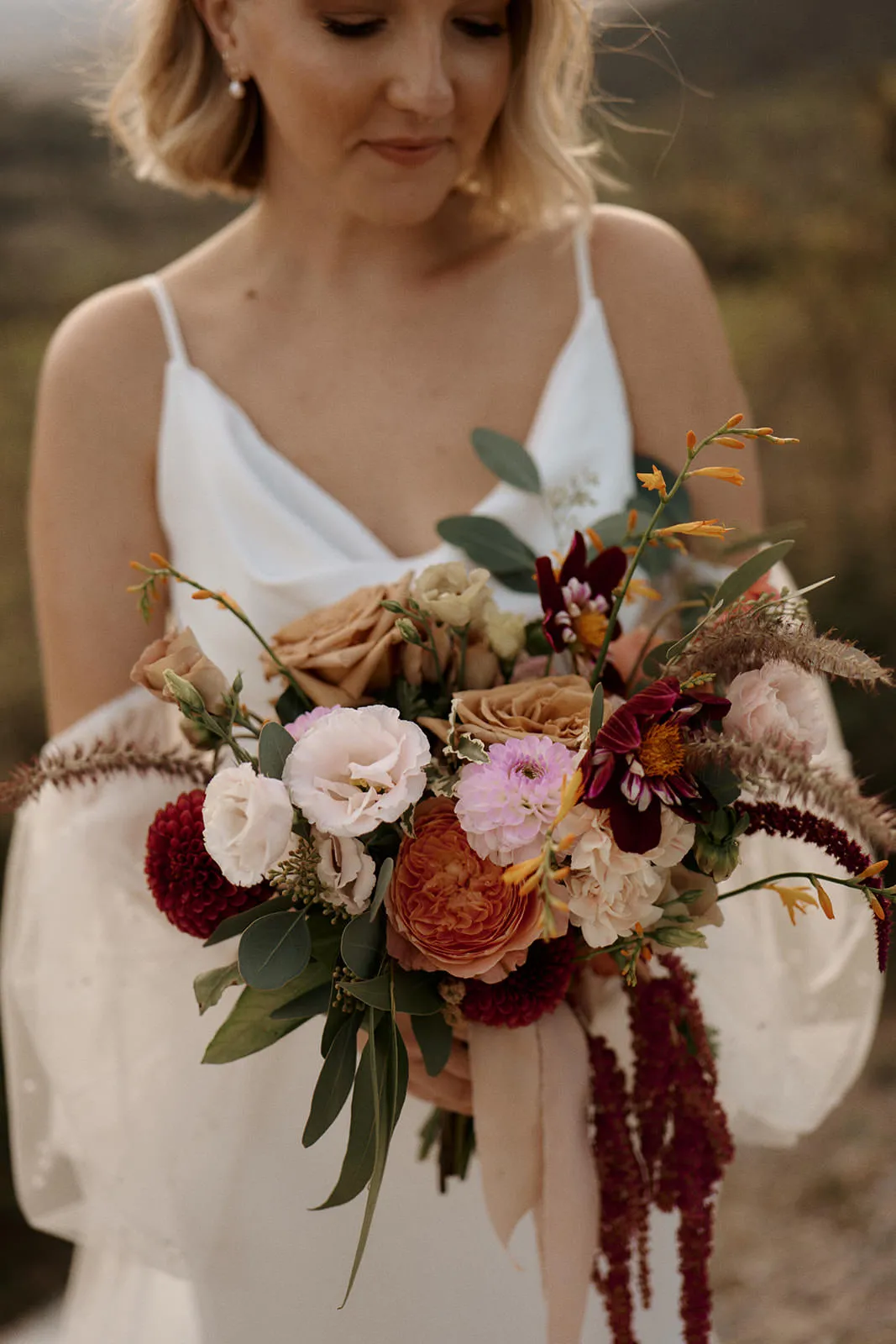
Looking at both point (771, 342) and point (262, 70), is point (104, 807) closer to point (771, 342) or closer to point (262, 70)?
point (262, 70)

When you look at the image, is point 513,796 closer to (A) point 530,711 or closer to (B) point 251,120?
(A) point 530,711

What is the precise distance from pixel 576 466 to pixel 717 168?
2.76 meters

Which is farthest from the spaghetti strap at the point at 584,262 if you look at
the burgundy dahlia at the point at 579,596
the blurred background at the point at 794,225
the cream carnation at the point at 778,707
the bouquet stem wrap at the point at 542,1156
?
the blurred background at the point at 794,225

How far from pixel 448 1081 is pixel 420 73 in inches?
37.7

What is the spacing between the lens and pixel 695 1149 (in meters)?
1.14

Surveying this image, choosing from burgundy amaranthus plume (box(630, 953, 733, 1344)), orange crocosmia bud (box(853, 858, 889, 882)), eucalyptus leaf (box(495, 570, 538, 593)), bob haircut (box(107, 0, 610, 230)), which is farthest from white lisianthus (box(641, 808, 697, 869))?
bob haircut (box(107, 0, 610, 230))

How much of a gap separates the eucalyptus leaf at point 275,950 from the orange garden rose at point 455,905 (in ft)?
0.23

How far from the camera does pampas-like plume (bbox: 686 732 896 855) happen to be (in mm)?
906

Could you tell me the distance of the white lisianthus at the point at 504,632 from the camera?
1141 millimetres

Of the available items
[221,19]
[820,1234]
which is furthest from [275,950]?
[820,1234]

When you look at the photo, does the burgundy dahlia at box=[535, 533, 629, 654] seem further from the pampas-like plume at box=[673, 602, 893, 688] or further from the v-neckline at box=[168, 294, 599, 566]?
the v-neckline at box=[168, 294, 599, 566]

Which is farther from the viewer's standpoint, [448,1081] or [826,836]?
[448,1081]

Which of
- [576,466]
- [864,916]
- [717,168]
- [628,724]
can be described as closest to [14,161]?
[717,168]

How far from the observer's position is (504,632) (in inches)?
44.9
